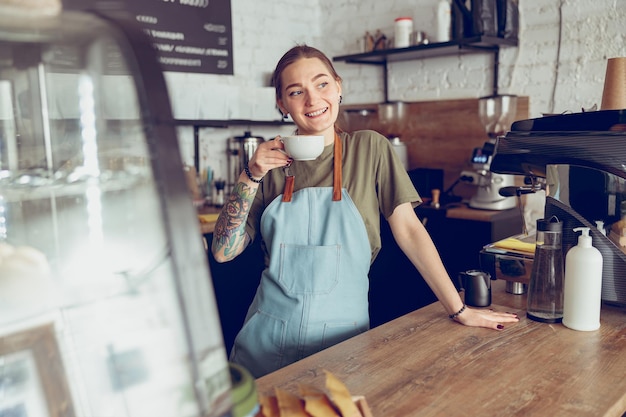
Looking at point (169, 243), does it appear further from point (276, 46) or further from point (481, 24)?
point (276, 46)

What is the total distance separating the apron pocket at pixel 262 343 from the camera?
161 centimetres

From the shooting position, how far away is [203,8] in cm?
381

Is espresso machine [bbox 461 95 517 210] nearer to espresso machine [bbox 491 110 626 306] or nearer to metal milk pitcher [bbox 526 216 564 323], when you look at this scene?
espresso machine [bbox 491 110 626 306]

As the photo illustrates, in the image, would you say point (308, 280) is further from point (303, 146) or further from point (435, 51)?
point (435, 51)

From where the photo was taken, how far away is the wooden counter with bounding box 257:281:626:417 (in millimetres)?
1068

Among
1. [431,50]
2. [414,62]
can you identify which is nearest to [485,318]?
[431,50]

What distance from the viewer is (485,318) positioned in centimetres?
149

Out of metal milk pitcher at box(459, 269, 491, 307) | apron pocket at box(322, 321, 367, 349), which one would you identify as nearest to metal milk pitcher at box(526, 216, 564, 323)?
metal milk pitcher at box(459, 269, 491, 307)

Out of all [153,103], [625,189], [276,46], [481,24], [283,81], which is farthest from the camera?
[276,46]

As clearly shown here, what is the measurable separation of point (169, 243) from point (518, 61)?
321 centimetres

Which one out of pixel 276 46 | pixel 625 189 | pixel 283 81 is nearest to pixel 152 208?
pixel 283 81

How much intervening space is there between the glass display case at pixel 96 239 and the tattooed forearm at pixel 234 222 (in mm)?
750

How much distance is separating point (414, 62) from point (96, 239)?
342 centimetres

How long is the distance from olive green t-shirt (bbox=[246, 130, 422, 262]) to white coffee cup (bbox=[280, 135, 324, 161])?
0.32 meters
